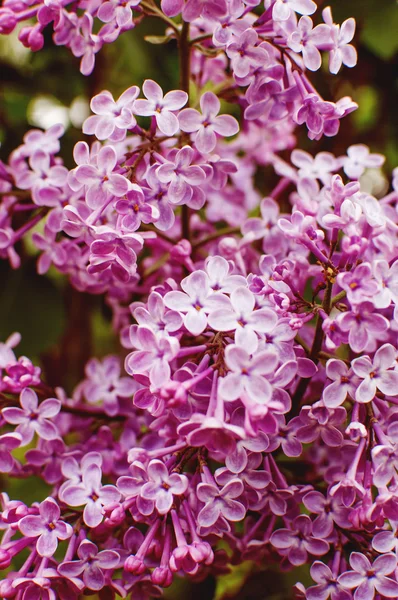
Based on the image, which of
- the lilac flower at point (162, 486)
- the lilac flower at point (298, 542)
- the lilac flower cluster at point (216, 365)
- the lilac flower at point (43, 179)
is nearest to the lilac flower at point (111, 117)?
the lilac flower cluster at point (216, 365)

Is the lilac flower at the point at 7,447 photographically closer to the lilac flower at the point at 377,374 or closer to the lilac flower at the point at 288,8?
the lilac flower at the point at 377,374

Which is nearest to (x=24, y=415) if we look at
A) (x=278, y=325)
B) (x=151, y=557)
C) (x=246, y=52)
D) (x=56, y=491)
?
(x=56, y=491)

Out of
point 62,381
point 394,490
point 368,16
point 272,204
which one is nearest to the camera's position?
point 394,490

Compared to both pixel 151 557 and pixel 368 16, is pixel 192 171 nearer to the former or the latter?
pixel 151 557

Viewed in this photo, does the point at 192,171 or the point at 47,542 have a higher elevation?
the point at 192,171

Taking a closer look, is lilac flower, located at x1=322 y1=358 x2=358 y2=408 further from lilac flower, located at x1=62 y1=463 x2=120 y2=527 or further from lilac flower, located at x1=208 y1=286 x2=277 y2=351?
lilac flower, located at x1=62 y1=463 x2=120 y2=527

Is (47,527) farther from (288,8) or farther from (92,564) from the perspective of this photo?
(288,8)

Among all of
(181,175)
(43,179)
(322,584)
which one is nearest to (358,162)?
(181,175)
